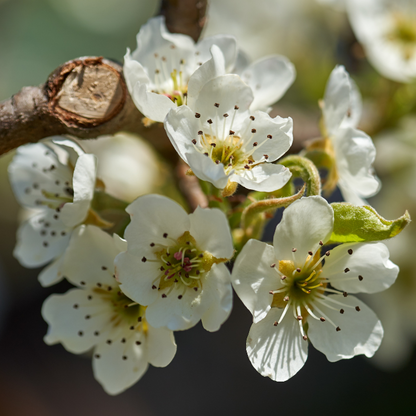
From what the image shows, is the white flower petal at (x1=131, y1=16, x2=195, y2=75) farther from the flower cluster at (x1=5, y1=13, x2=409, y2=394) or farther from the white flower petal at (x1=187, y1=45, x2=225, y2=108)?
the white flower petal at (x1=187, y1=45, x2=225, y2=108)

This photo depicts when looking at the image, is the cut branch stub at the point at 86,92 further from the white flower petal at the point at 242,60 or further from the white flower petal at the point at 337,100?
the white flower petal at the point at 337,100

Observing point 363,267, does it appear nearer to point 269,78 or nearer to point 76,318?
point 269,78

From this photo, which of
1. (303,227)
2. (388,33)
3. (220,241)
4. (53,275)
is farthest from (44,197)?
(388,33)

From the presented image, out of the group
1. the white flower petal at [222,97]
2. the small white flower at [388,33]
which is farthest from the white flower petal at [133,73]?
the small white flower at [388,33]

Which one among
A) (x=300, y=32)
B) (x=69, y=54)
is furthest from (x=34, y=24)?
(x=300, y=32)

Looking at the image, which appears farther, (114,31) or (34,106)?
(114,31)

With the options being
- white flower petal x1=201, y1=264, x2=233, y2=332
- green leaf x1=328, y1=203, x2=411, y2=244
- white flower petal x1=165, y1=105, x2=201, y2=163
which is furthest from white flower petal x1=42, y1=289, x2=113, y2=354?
green leaf x1=328, y1=203, x2=411, y2=244

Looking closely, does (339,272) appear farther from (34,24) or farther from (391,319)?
(34,24)
